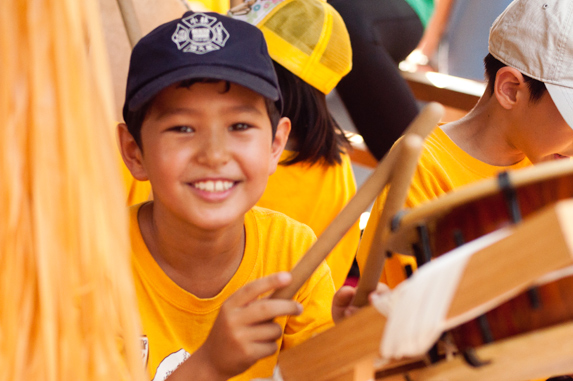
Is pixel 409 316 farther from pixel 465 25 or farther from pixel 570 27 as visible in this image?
pixel 465 25

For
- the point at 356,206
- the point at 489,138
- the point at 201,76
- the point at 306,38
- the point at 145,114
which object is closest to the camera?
the point at 356,206

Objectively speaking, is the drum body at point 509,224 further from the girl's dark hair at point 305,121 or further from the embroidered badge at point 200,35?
the girl's dark hair at point 305,121

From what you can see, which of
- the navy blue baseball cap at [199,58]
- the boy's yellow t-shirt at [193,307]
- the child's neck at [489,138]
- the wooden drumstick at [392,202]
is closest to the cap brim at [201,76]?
the navy blue baseball cap at [199,58]

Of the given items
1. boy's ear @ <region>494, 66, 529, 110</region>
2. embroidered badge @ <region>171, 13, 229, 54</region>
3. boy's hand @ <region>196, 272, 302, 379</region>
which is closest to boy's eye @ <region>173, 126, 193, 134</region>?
embroidered badge @ <region>171, 13, 229, 54</region>

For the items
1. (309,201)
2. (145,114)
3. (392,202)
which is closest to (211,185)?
(145,114)

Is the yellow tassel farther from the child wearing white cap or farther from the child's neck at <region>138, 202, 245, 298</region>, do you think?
the child wearing white cap

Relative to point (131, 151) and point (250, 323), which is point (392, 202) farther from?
point (131, 151)

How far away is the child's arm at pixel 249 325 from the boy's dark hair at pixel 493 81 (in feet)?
2.21

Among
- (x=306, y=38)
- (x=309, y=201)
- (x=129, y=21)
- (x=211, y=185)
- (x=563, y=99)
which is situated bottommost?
(x=309, y=201)

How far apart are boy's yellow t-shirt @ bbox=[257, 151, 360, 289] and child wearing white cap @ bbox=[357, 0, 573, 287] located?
270 mm

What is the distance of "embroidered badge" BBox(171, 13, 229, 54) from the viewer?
2.70 ft

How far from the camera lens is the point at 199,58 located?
2.67ft

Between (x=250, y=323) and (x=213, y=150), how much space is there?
0.97ft

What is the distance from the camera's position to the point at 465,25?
193 centimetres
